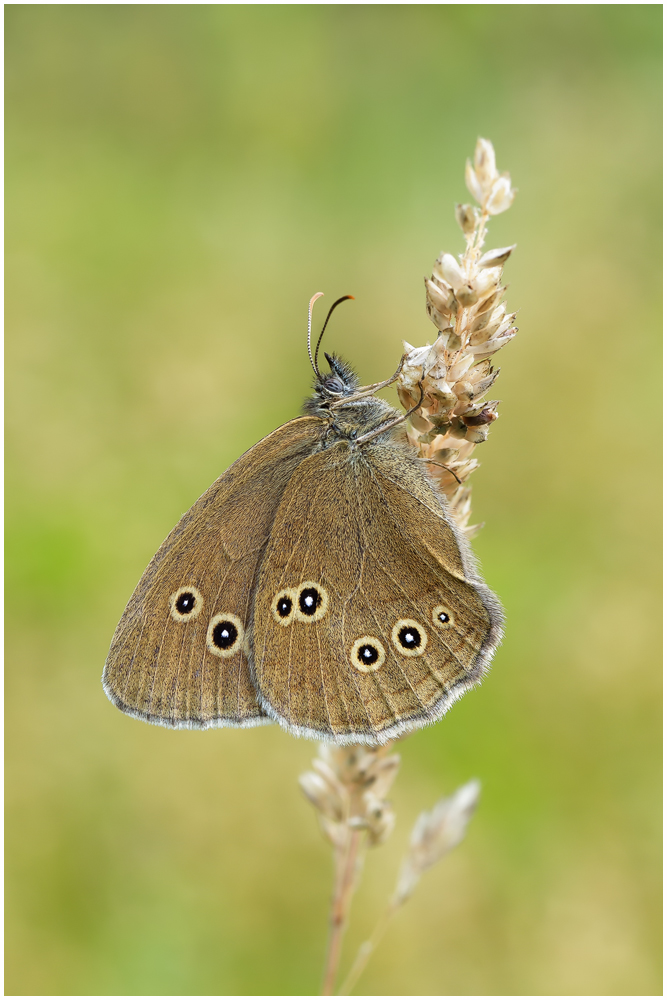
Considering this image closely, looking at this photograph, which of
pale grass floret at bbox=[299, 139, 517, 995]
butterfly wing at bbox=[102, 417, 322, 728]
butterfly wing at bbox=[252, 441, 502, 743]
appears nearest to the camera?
pale grass floret at bbox=[299, 139, 517, 995]

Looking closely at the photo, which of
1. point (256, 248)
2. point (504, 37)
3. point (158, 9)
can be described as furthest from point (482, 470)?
point (158, 9)

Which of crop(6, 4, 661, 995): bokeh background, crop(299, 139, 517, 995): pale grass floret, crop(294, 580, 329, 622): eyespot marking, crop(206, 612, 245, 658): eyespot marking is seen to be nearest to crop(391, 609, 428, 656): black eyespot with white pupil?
crop(294, 580, 329, 622): eyespot marking

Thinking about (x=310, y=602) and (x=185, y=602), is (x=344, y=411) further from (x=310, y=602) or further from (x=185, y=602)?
(x=185, y=602)

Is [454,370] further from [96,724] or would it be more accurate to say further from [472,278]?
[96,724]

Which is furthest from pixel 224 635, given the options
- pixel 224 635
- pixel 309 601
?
pixel 309 601

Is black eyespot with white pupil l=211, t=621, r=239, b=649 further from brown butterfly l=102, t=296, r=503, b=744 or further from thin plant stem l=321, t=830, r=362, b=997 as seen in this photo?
thin plant stem l=321, t=830, r=362, b=997

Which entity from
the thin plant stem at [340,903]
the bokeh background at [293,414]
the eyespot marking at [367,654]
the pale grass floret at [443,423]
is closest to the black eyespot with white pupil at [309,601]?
the eyespot marking at [367,654]
